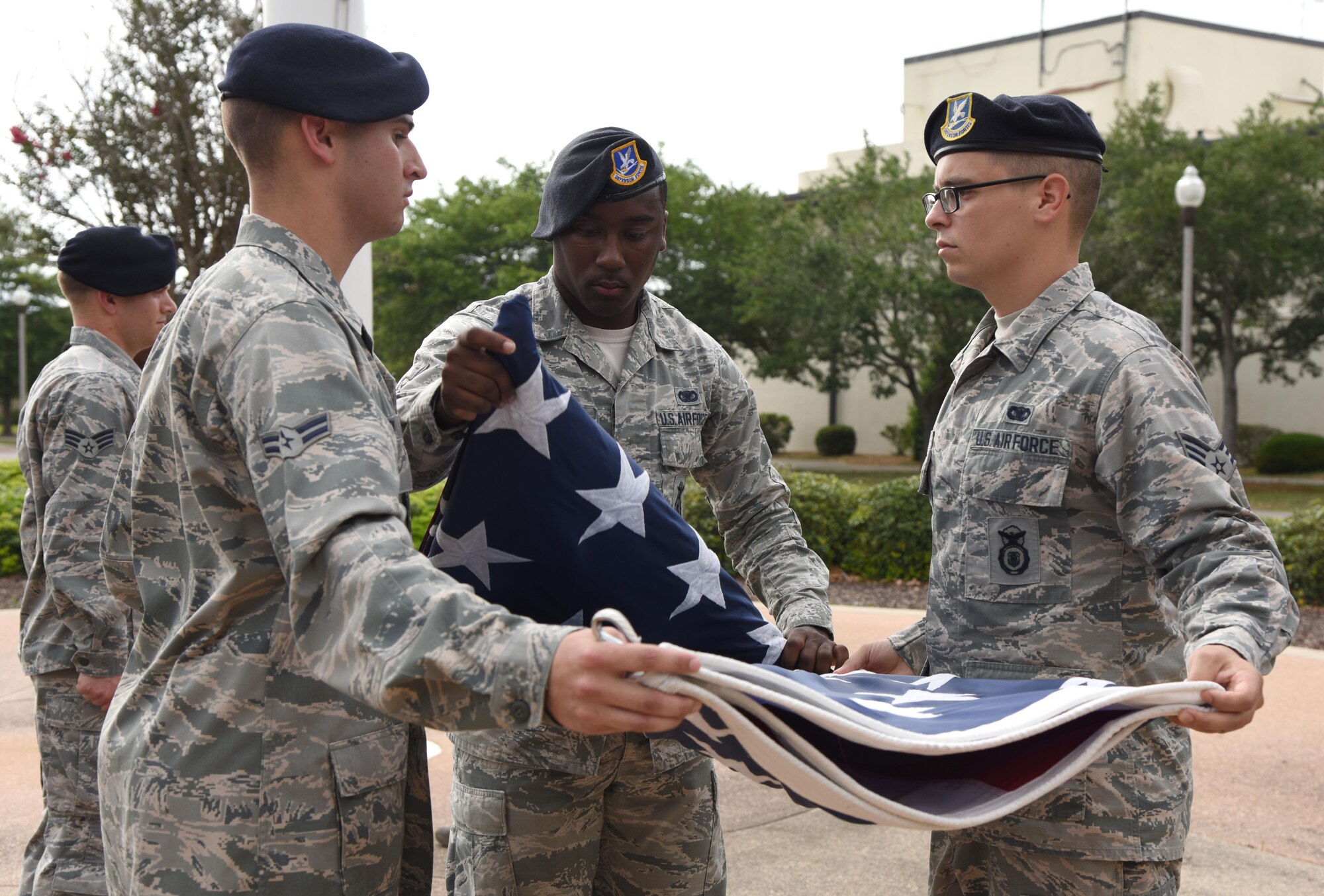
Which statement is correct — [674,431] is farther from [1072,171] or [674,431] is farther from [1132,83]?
[1132,83]

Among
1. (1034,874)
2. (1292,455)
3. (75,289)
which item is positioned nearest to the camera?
(1034,874)

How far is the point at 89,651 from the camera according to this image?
3.96 m

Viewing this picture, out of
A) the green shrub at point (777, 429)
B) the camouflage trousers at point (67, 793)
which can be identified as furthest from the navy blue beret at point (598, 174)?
the green shrub at point (777, 429)

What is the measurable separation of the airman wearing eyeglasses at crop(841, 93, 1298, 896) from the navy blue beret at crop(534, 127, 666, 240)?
760 mm

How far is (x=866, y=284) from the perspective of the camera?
29.5 metres

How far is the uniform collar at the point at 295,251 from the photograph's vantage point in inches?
82.2

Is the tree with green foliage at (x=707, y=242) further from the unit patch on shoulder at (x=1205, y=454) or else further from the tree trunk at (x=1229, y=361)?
the unit patch on shoulder at (x=1205, y=454)

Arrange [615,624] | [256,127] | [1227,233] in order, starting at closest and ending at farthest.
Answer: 1. [615,624]
2. [256,127]
3. [1227,233]

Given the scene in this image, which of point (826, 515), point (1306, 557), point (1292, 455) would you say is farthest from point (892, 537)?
point (1292, 455)

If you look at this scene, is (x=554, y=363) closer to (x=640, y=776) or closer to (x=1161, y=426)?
(x=640, y=776)

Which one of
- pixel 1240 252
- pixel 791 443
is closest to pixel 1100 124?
pixel 1240 252

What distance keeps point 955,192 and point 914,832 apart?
3284mm

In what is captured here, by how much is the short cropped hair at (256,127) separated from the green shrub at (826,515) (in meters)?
9.43

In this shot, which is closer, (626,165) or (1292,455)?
(626,165)
